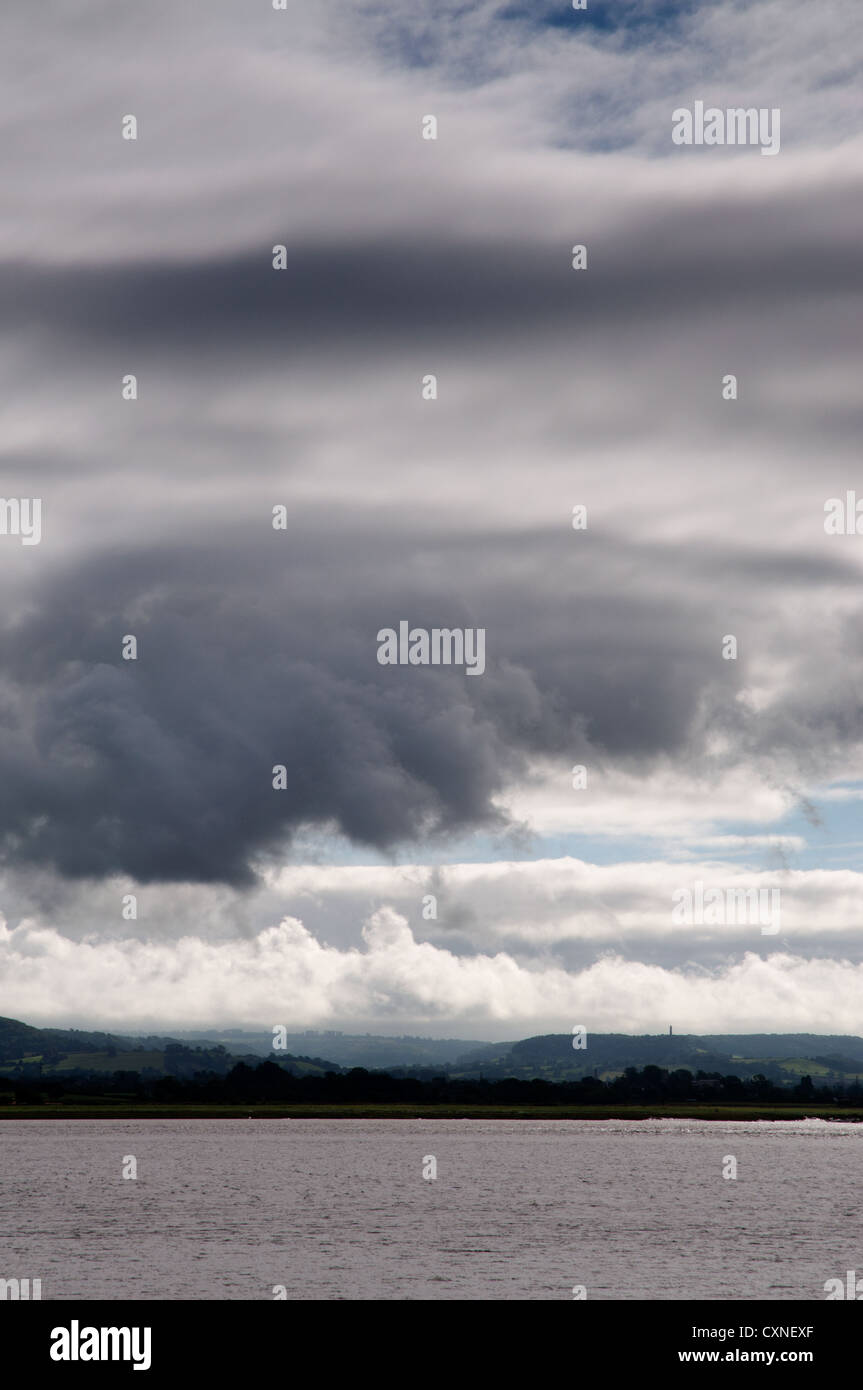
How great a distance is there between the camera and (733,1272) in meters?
105

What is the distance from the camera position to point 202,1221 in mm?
143000

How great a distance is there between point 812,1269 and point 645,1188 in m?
93.5
